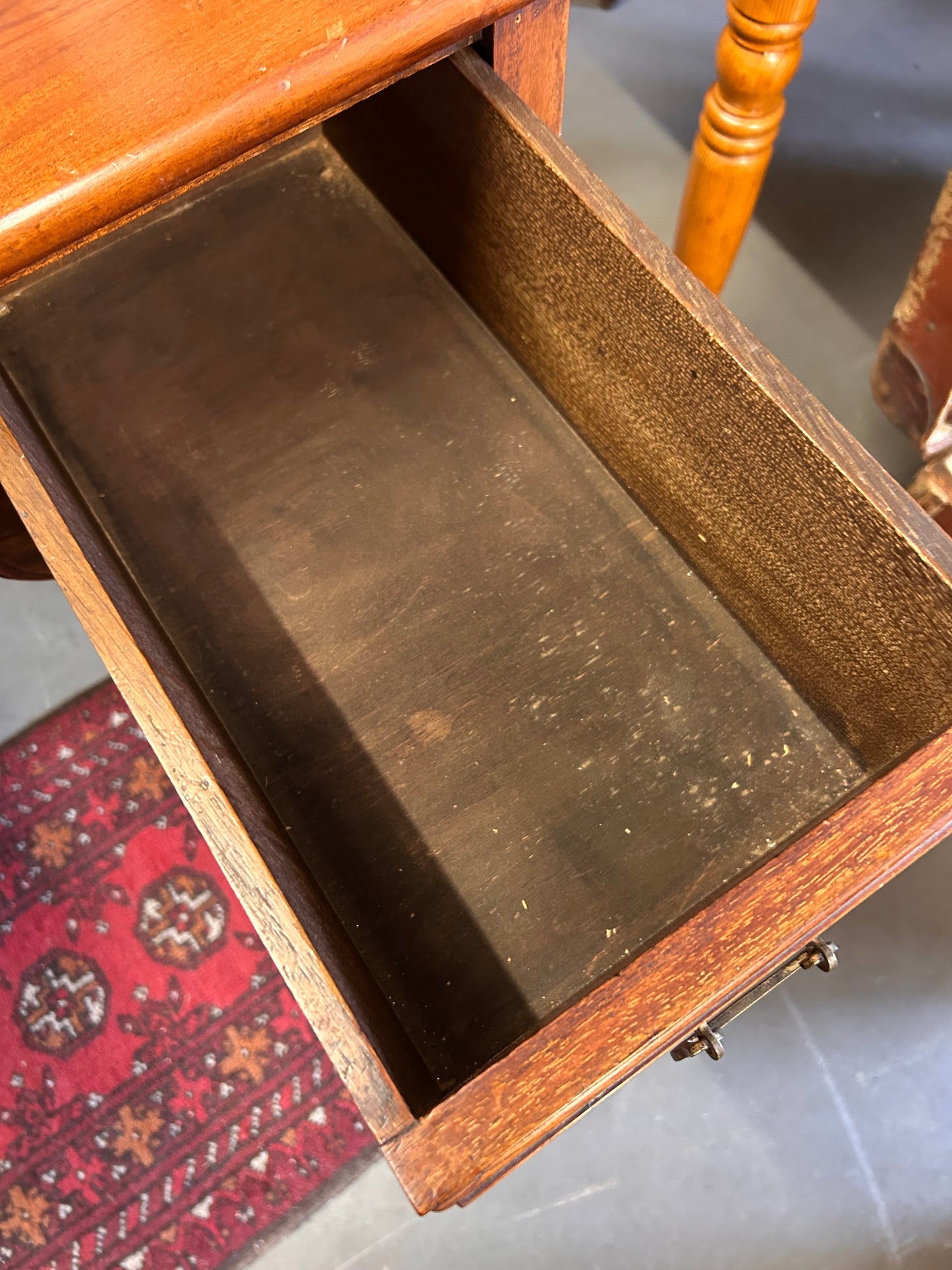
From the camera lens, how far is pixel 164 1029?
101 centimetres

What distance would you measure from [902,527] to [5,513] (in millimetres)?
657

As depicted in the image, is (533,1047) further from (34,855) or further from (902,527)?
(34,855)

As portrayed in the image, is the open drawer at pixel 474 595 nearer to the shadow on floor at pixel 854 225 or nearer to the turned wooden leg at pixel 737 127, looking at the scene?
the turned wooden leg at pixel 737 127

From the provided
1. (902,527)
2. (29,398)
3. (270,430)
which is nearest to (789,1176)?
(902,527)

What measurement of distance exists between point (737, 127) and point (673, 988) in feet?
2.72

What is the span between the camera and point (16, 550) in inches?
34.1

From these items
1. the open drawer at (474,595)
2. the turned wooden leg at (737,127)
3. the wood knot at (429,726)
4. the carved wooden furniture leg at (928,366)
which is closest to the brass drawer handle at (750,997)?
the open drawer at (474,595)

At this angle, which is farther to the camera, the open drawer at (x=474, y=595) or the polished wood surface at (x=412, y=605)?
the polished wood surface at (x=412, y=605)

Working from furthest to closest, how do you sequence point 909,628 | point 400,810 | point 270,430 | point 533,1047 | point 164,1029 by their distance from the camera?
point 164,1029 < point 270,430 < point 400,810 < point 909,628 < point 533,1047

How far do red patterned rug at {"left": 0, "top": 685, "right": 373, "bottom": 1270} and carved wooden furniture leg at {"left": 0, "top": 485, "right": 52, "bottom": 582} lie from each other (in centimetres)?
26

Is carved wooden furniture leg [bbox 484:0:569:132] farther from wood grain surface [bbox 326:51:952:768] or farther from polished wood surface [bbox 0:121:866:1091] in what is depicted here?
polished wood surface [bbox 0:121:866:1091]

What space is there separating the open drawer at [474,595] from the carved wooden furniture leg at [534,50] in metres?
0.03

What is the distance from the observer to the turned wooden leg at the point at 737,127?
2.89 feet

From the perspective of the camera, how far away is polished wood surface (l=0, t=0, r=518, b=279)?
49 centimetres
